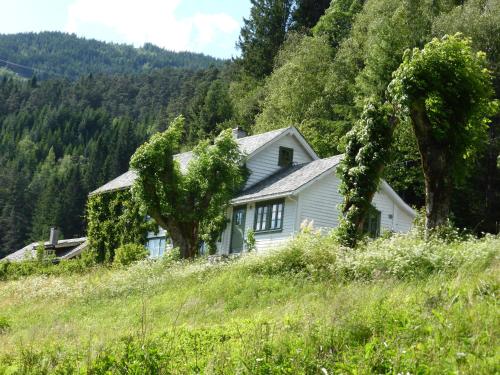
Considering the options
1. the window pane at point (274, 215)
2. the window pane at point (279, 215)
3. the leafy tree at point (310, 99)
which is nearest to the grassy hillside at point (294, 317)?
the window pane at point (279, 215)

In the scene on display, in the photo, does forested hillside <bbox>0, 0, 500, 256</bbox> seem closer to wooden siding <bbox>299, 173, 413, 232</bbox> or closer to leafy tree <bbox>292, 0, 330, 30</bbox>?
leafy tree <bbox>292, 0, 330, 30</bbox>

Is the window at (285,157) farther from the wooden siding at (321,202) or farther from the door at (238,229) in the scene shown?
the wooden siding at (321,202)

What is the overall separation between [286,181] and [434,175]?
15001mm

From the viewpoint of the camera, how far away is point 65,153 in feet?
517

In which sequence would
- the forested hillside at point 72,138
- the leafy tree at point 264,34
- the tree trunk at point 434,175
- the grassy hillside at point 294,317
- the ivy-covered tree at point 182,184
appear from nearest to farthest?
the grassy hillside at point 294,317
the tree trunk at point 434,175
the ivy-covered tree at point 182,184
the leafy tree at point 264,34
the forested hillside at point 72,138

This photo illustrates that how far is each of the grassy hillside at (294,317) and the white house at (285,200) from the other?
33.7 feet

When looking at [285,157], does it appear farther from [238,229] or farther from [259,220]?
[259,220]

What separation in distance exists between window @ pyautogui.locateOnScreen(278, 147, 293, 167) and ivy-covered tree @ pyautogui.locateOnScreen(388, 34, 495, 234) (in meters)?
17.3

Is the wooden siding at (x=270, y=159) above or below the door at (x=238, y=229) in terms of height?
above

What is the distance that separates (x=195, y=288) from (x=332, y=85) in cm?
3542

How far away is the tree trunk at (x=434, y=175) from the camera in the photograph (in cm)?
1956

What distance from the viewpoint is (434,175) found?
1977 cm

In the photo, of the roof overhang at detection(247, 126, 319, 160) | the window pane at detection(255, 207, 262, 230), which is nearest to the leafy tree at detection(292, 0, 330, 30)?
the roof overhang at detection(247, 126, 319, 160)

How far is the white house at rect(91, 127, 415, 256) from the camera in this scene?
32.6 metres
